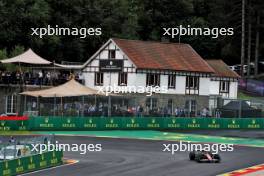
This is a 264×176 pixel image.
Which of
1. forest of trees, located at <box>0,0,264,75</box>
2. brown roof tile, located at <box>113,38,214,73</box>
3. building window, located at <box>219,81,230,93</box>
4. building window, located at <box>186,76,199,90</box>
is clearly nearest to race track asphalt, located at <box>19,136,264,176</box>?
brown roof tile, located at <box>113,38,214,73</box>

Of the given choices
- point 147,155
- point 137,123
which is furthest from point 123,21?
point 147,155

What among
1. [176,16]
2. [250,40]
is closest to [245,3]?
[250,40]

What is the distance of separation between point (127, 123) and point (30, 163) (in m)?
22.7

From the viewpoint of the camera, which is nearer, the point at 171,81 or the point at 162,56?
the point at 171,81

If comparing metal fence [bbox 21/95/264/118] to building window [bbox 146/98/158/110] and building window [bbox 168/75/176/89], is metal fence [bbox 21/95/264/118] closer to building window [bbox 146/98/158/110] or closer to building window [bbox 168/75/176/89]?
building window [bbox 146/98/158/110]

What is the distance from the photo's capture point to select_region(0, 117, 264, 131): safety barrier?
45188 mm

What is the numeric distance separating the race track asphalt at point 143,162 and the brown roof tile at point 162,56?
81.5 ft

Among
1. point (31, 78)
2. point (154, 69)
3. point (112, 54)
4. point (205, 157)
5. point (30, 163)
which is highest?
point (112, 54)

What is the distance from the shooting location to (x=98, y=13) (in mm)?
79625

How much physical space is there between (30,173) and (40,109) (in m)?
22.8

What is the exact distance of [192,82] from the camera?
217 ft

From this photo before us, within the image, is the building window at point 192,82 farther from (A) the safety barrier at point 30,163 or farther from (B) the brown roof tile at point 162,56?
(A) the safety barrier at point 30,163

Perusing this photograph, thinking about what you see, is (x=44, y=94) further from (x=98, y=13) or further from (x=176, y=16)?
(x=176, y=16)

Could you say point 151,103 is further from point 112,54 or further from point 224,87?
point 224,87
